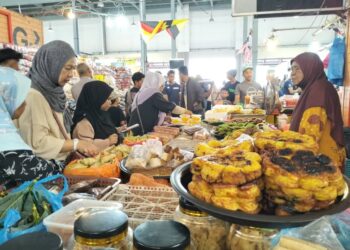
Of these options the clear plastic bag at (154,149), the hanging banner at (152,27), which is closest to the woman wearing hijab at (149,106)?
the clear plastic bag at (154,149)

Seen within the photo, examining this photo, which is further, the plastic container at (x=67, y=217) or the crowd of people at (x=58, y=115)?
the crowd of people at (x=58, y=115)

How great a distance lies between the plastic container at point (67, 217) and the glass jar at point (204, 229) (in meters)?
0.22

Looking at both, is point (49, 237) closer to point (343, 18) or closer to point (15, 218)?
point (15, 218)

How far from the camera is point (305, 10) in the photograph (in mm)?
3791

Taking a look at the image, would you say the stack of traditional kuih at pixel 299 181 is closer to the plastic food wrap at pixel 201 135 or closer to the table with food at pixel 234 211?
the table with food at pixel 234 211

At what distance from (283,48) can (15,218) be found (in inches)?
709

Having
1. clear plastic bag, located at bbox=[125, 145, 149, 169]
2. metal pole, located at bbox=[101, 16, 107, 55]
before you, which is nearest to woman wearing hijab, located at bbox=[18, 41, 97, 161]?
clear plastic bag, located at bbox=[125, 145, 149, 169]

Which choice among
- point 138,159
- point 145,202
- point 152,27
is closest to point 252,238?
point 145,202

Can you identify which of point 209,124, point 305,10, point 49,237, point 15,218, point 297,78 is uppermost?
point 305,10

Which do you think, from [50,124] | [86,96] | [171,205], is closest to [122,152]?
[50,124]

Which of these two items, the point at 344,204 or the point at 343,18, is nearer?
the point at 344,204

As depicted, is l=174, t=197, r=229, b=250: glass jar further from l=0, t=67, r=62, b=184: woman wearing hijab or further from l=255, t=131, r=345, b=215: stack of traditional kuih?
l=0, t=67, r=62, b=184: woman wearing hijab

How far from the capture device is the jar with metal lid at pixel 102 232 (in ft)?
2.09

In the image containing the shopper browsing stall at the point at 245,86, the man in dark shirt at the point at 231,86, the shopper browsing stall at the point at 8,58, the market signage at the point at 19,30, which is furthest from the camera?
the man in dark shirt at the point at 231,86
